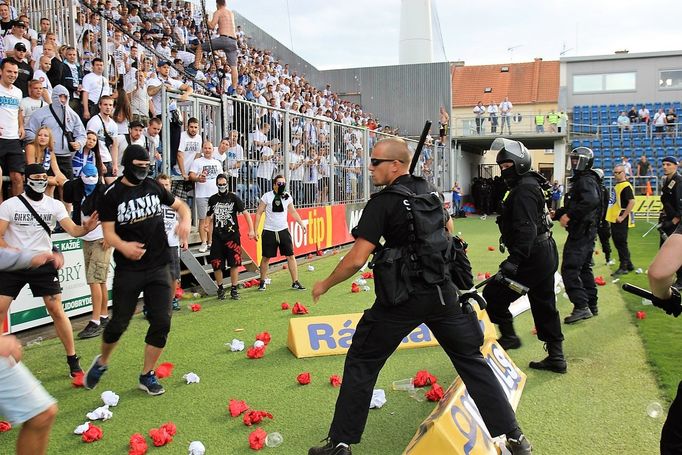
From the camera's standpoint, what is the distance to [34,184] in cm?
577

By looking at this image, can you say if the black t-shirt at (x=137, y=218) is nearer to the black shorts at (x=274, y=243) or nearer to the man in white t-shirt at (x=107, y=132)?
the man in white t-shirt at (x=107, y=132)

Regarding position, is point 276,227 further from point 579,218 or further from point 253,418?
point 253,418

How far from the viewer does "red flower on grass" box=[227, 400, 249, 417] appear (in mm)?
4684

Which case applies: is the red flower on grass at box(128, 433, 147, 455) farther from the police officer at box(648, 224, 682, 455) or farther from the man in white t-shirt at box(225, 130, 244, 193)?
the man in white t-shirt at box(225, 130, 244, 193)

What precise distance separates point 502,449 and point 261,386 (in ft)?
7.89

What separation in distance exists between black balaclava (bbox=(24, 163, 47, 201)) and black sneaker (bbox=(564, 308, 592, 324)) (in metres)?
6.36

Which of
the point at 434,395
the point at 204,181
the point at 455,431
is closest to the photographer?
the point at 455,431

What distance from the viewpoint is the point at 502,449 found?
3807 millimetres

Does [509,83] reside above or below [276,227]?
above

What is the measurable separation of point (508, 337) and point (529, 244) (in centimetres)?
151

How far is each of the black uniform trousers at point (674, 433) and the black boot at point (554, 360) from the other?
274 cm

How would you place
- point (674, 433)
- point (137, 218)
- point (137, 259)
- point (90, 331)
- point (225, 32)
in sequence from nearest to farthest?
point (674, 433)
point (137, 259)
point (137, 218)
point (90, 331)
point (225, 32)

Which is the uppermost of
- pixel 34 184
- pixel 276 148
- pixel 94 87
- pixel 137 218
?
pixel 94 87

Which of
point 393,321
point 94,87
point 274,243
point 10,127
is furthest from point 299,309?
point 94,87
